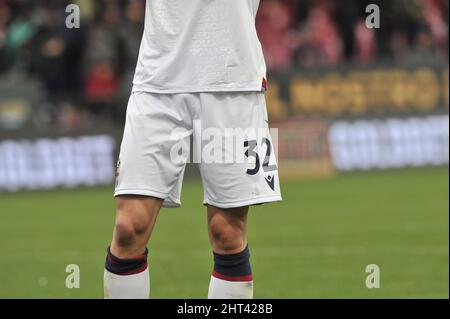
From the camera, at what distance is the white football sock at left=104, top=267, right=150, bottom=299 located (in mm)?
5949

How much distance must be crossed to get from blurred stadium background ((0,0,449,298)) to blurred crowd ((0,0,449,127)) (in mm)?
23

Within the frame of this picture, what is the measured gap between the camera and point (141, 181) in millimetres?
5957

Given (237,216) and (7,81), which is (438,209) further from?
(237,216)

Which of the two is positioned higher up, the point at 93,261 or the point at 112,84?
the point at 112,84

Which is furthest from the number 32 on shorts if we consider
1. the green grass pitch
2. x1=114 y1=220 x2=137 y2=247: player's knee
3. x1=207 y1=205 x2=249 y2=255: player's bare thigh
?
the green grass pitch

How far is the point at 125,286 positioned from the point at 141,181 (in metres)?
0.49

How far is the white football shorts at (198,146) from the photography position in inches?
236

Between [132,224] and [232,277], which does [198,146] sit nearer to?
[132,224]

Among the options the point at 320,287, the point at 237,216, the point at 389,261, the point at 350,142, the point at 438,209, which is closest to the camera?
the point at 237,216

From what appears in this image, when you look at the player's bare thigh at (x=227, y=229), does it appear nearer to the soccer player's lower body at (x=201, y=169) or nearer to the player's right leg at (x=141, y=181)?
the soccer player's lower body at (x=201, y=169)

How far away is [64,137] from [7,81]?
1205 mm

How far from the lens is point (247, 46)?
6.12 metres

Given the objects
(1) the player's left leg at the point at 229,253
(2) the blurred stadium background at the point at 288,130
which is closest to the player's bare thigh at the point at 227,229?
(1) the player's left leg at the point at 229,253

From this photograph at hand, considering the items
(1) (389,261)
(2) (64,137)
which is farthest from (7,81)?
(1) (389,261)
